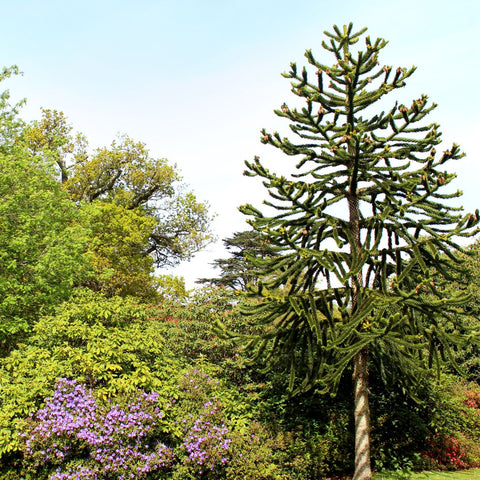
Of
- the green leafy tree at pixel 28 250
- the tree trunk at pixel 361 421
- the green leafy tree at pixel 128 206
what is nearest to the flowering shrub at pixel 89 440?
the tree trunk at pixel 361 421

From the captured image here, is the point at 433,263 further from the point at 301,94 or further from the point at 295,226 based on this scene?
the point at 301,94

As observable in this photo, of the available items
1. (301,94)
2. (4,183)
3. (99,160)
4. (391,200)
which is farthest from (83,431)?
(99,160)

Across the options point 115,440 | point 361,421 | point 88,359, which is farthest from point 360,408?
point 88,359

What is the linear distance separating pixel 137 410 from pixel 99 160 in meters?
21.4

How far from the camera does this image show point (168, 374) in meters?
9.77

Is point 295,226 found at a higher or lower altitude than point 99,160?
lower

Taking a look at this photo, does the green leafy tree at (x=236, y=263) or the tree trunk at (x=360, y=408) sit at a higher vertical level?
the green leafy tree at (x=236, y=263)

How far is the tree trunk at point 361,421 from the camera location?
8211 millimetres

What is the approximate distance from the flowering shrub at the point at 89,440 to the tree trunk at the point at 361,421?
339cm

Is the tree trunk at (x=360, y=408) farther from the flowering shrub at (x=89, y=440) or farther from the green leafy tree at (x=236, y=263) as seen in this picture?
the green leafy tree at (x=236, y=263)

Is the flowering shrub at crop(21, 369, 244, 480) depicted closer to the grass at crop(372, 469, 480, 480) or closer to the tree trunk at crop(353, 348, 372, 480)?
the tree trunk at crop(353, 348, 372, 480)

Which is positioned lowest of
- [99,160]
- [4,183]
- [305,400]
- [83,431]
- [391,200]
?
[83,431]

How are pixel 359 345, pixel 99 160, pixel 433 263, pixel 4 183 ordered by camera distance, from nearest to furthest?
pixel 359 345 < pixel 433 263 < pixel 4 183 < pixel 99 160

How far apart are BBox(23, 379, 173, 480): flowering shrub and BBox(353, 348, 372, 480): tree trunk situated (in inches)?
134
